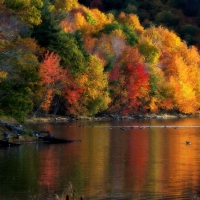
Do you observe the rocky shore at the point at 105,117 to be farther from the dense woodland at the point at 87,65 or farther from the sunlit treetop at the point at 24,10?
the sunlit treetop at the point at 24,10

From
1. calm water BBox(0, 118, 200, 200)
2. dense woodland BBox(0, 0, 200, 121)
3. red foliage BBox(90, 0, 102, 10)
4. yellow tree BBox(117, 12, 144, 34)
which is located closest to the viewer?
calm water BBox(0, 118, 200, 200)

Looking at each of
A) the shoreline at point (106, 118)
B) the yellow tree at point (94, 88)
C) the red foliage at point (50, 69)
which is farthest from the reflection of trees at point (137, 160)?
the yellow tree at point (94, 88)

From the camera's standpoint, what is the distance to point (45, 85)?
7569 cm

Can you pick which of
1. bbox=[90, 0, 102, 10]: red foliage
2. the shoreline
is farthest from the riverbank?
bbox=[90, 0, 102, 10]: red foliage

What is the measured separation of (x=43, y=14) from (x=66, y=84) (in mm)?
9371

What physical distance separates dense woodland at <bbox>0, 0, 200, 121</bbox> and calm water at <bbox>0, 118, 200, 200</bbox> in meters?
4.36

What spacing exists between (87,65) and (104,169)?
45559 millimetres

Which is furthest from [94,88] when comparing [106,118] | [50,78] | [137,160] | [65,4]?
[65,4]

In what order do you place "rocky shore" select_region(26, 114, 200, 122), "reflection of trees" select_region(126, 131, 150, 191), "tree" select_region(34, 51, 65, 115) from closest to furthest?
1. "reflection of trees" select_region(126, 131, 150, 191)
2. "tree" select_region(34, 51, 65, 115)
3. "rocky shore" select_region(26, 114, 200, 122)

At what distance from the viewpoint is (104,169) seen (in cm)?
3703

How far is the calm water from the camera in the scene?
3017cm

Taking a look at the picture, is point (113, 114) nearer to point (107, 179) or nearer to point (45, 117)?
point (45, 117)

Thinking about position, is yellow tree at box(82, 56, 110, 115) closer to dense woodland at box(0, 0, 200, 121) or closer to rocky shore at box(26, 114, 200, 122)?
dense woodland at box(0, 0, 200, 121)

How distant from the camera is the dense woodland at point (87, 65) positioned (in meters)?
43.2
